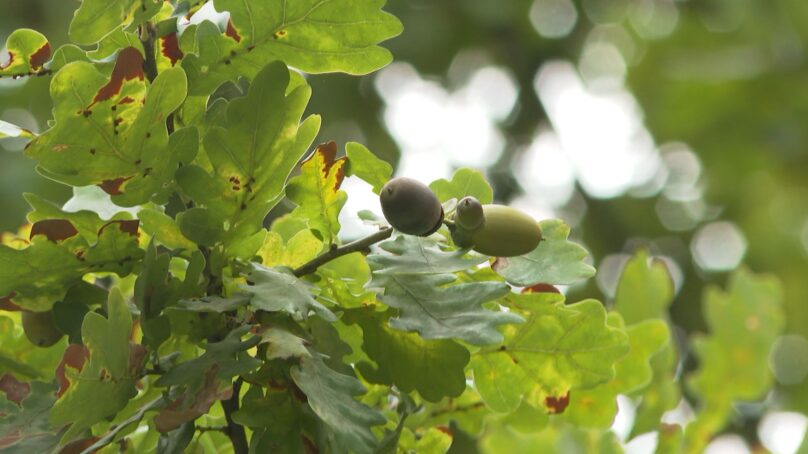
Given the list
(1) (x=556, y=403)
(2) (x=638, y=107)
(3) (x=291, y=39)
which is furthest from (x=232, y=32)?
(2) (x=638, y=107)

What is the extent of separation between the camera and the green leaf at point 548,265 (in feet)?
2.51

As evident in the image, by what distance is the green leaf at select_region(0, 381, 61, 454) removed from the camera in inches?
28.9

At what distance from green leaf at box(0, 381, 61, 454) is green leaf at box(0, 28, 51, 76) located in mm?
212

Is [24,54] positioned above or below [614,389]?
above

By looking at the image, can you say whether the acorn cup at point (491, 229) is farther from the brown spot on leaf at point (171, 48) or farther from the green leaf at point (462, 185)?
the brown spot on leaf at point (171, 48)

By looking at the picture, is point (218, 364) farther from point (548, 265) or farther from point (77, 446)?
point (548, 265)

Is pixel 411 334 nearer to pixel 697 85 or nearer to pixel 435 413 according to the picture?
pixel 435 413

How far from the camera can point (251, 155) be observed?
738 millimetres

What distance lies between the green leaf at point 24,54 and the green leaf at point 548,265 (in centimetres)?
34

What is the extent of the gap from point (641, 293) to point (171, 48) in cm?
77

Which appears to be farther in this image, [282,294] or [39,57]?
[39,57]

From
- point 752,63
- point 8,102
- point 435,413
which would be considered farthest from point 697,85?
point 435,413

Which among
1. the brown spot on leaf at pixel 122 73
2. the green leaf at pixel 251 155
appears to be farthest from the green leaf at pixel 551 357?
the brown spot on leaf at pixel 122 73

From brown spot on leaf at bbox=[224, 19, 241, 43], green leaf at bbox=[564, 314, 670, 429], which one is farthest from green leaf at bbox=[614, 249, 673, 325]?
brown spot on leaf at bbox=[224, 19, 241, 43]
